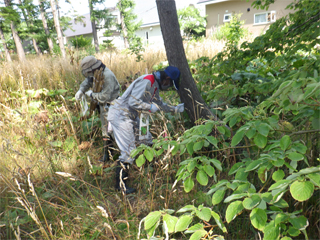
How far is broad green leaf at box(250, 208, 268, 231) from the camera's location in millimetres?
989

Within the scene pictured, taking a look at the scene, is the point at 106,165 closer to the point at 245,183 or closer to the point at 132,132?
the point at 132,132

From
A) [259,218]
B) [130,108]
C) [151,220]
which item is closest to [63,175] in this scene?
[151,220]

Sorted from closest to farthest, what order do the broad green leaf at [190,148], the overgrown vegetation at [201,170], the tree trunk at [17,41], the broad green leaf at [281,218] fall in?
the broad green leaf at [281,218] < the overgrown vegetation at [201,170] < the broad green leaf at [190,148] < the tree trunk at [17,41]

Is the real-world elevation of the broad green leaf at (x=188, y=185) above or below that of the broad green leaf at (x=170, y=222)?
above

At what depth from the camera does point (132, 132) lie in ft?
9.18

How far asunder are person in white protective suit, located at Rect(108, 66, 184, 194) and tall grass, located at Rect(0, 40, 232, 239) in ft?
0.72

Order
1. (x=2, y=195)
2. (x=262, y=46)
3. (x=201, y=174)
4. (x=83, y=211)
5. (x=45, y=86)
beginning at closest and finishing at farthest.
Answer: (x=201, y=174) → (x=83, y=211) → (x=2, y=195) → (x=262, y=46) → (x=45, y=86)

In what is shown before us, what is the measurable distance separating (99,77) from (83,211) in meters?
1.82

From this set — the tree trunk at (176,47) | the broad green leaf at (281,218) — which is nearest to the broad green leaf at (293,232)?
the broad green leaf at (281,218)

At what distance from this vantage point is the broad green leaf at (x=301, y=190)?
0.83 metres

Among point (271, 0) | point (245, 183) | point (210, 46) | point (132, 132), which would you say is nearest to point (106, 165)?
point (132, 132)

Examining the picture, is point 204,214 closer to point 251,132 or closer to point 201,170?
point 201,170

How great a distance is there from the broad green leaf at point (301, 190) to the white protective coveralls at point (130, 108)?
189 centimetres

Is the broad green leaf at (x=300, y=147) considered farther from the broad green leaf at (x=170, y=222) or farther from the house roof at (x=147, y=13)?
the house roof at (x=147, y=13)
